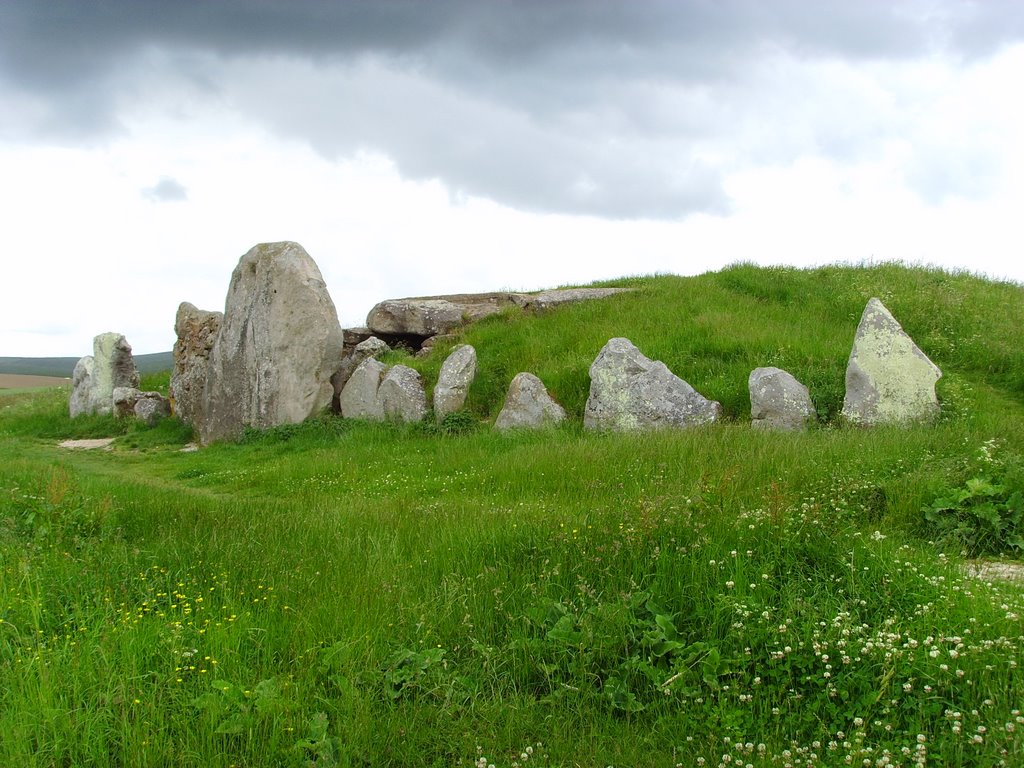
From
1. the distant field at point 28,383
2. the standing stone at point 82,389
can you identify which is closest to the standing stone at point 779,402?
the standing stone at point 82,389

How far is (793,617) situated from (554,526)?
2753mm

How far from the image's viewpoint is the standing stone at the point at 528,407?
16.1 meters

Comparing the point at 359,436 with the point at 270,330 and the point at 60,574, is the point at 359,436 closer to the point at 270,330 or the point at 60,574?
the point at 270,330

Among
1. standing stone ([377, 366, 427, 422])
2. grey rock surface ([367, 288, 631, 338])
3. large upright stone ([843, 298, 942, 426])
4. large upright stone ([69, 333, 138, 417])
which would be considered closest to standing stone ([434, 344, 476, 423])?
standing stone ([377, 366, 427, 422])

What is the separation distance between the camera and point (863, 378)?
14.6 meters

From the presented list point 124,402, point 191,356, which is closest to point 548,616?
point 191,356

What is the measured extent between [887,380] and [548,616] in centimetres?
1081

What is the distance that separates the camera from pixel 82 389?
25219 millimetres

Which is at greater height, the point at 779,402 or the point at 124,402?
Result: the point at 124,402

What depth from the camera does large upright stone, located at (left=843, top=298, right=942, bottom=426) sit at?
14.3m

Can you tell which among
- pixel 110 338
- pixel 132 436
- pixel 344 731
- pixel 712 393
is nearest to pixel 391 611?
pixel 344 731

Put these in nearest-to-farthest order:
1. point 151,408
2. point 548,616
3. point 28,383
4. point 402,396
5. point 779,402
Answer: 1. point 548,616
2. point 779,402
3. point 402,396
4. point 151,408
5. point 28,383

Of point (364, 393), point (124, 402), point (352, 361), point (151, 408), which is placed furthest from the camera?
point (124, 402)

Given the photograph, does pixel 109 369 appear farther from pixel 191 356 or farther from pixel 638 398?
pixel 638 398
